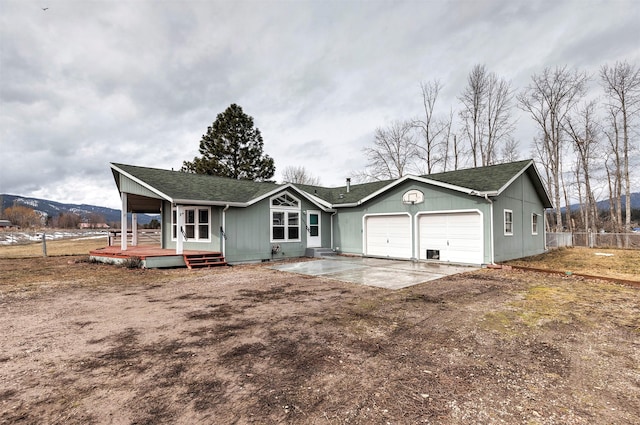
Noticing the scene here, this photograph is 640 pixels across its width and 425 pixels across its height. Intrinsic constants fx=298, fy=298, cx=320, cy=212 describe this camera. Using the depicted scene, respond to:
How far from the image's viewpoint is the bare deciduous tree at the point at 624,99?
20141 mm

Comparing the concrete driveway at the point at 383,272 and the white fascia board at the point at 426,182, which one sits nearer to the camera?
the concrete driveway at the point at 383,272

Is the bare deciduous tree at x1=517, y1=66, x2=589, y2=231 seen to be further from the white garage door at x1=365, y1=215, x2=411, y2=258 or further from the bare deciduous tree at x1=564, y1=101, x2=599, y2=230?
the white garage door at x1=365, y1=215, x2=411, y2=258

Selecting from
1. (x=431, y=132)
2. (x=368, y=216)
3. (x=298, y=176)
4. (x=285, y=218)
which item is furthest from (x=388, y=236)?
(x=298, y=176)

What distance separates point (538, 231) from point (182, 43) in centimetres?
1889

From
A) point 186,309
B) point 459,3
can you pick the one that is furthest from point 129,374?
point 459,3

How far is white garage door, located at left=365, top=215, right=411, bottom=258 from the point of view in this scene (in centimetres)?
1335

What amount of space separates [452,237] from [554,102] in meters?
19.2

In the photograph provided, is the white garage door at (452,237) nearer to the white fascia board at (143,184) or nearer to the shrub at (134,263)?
the white fascia board at (143,184)

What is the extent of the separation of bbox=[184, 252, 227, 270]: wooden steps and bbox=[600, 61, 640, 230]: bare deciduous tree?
2563 cm

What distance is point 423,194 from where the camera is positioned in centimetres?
1268

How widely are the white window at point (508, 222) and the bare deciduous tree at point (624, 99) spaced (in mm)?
14268

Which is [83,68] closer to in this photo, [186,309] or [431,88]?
[186,309]

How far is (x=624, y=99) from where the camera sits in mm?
20797

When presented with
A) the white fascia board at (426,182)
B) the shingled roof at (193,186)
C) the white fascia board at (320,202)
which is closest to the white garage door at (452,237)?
the white fascia board at (426,182)
